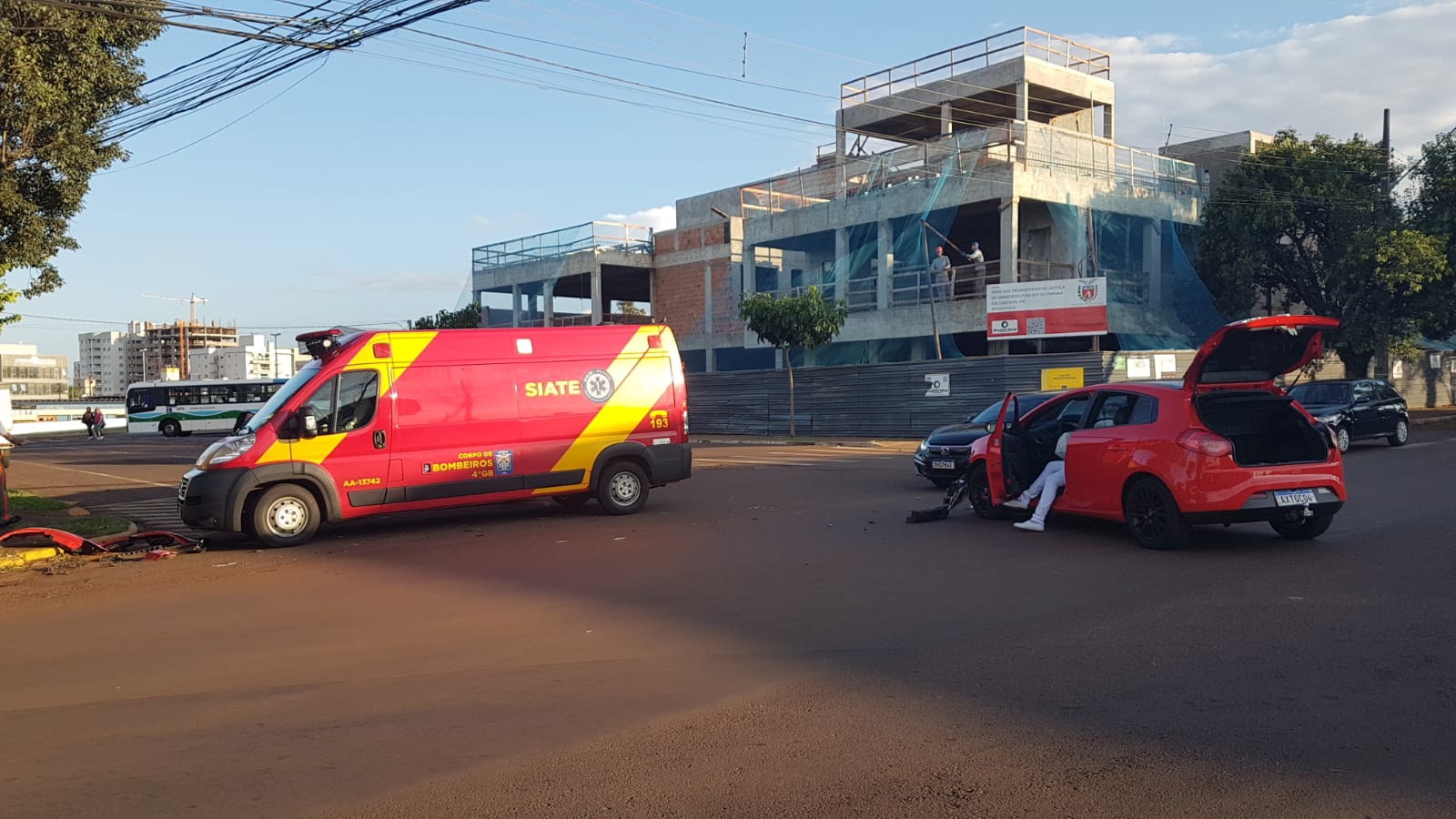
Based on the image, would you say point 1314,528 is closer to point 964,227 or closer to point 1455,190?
point 1455,190

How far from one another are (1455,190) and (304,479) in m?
31.1

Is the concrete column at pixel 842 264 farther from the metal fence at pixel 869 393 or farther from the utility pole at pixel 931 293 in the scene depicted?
the metal fence at pixel 869 393

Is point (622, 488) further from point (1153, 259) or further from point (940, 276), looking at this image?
point (1153, 259)

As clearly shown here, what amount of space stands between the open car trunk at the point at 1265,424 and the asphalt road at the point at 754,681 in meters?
0.90

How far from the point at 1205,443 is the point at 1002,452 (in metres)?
2.66

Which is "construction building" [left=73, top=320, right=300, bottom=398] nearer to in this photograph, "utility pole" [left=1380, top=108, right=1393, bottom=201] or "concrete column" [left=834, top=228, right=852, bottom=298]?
"concrete column" [left=834, top=228, right=852, bottom=298]

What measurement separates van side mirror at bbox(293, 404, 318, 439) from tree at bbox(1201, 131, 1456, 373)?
28.0 meters

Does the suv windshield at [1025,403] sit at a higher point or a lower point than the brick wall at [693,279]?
lower

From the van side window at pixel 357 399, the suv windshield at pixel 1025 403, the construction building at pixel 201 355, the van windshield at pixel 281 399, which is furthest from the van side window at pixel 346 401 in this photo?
the construction building at pixel 201 355

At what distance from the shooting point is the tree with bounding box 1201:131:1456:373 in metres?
28.9

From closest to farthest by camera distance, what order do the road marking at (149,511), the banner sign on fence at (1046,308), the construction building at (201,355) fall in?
the road marking at (149,511) → the banner sign on fence at (1046,308) → the construction building at (201,355)

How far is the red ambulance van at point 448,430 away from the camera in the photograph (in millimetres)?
11172

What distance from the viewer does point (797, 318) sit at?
1281 inches

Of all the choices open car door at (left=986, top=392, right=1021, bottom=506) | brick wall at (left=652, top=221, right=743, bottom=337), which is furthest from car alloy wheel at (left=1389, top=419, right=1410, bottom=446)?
brick wall at (left=652, top=221, right=743, bottom=337)
